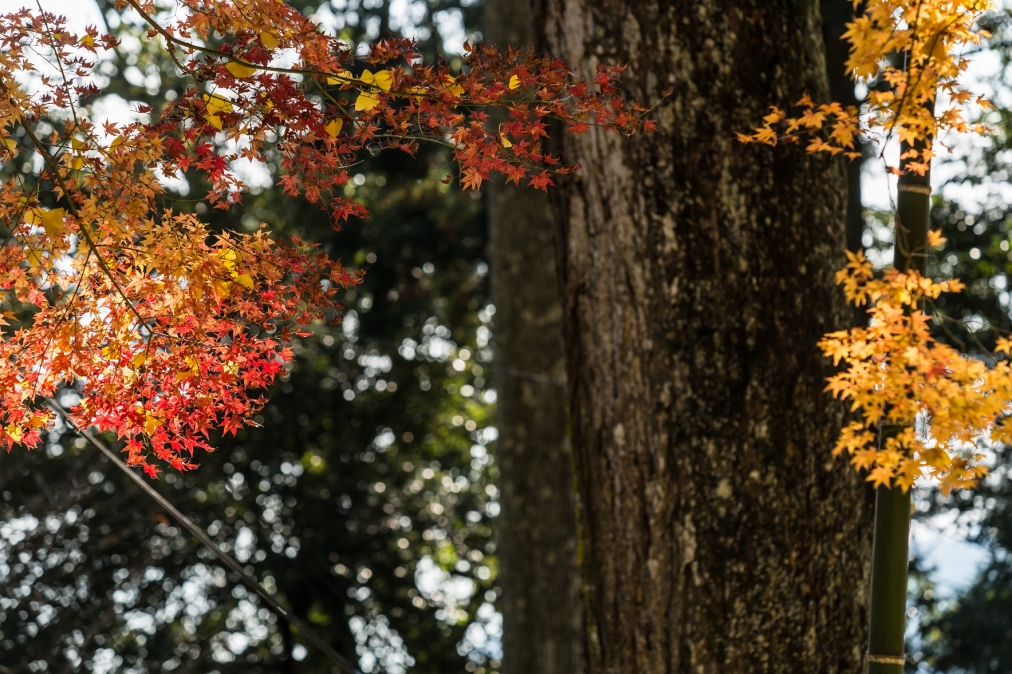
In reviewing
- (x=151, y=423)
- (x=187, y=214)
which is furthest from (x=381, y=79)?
(x=151, y=423)

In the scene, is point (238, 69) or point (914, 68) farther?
point (914, 68)

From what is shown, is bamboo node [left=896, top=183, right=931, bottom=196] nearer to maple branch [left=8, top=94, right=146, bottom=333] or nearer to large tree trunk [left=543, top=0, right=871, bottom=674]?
large tree trunk [left=543, top=0, right=871, bottom=674]

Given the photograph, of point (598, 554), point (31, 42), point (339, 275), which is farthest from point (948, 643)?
point (31, 42)

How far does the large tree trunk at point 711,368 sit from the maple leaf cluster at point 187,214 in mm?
559

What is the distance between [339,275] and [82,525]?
14.3 ft

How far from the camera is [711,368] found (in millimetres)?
1793

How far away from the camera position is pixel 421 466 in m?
6.61

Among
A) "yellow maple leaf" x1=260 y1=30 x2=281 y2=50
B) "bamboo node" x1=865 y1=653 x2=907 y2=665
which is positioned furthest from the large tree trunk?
"yellow maple leaf" x1=260 y1=30 x2=281 y2=50

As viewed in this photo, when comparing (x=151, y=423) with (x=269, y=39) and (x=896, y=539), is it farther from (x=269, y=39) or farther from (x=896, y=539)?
(x=896, y=539)

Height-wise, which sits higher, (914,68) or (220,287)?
(914,68)

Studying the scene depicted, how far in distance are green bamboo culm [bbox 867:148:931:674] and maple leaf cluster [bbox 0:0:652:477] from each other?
1.94 feet

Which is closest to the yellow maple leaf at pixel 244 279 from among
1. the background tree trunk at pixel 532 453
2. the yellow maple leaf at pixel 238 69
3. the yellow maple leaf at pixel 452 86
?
the yellow maple leaf at pixel 238 69

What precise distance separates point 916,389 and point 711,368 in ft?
1.72

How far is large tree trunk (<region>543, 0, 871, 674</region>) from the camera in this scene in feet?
5.85
